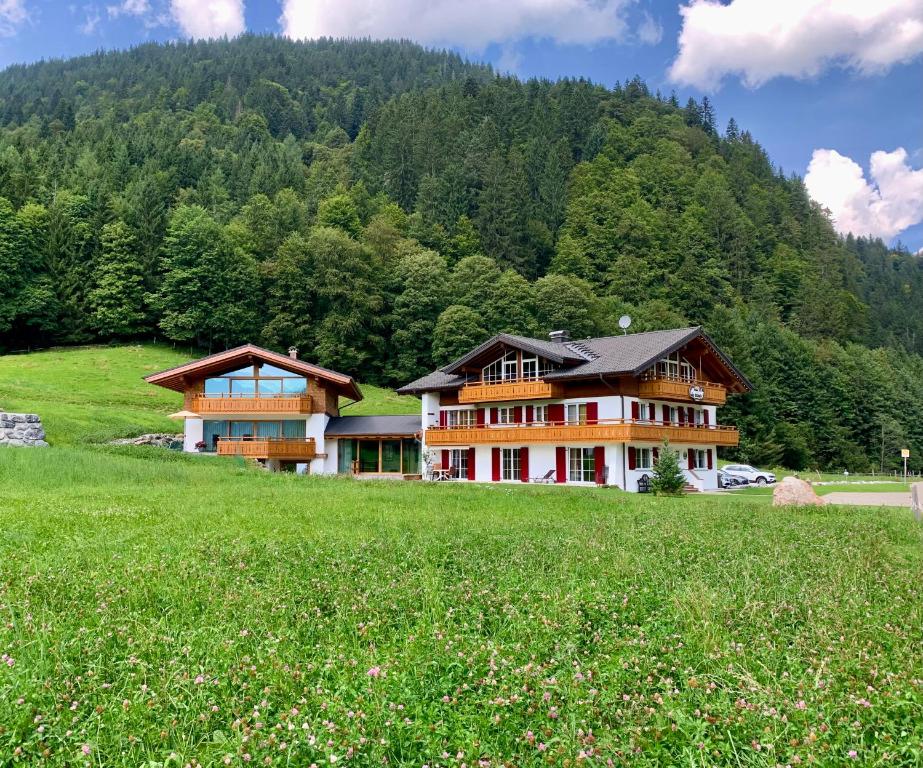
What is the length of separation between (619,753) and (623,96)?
495 ft

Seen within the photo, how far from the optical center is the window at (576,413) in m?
38.4

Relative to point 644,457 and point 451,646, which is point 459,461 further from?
point 451,646

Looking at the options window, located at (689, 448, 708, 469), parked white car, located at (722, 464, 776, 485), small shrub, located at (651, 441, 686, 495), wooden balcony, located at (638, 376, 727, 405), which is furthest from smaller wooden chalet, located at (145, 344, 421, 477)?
parked white car, located at (722, 464, 776, 485)

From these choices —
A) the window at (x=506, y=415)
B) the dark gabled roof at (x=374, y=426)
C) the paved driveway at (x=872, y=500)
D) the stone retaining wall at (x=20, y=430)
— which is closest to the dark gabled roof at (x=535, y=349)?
the window at (x=506, y=415)

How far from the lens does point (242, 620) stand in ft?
22.0

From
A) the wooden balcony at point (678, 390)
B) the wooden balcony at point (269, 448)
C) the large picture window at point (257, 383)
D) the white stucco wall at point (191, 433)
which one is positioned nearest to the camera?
the wooden balcony at point (678, 390)

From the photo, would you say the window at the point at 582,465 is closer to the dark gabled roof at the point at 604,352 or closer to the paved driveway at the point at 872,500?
the dark gabled roof at the point at 604,352

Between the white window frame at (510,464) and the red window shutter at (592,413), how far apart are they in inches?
195

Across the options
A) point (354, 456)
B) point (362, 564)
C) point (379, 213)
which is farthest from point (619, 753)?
point (379, 213)

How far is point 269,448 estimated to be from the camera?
41.4 m

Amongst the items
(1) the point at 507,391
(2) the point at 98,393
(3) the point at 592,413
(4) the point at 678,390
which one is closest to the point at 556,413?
(3) the point at 592,413

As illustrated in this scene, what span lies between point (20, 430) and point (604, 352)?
29.2m

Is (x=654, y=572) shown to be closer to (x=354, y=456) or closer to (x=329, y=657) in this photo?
(x=329, y=657)

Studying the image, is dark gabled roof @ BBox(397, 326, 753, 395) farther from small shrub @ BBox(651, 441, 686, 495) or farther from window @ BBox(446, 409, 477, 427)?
small shrub @ BBox(651, 441, 686, 495)
